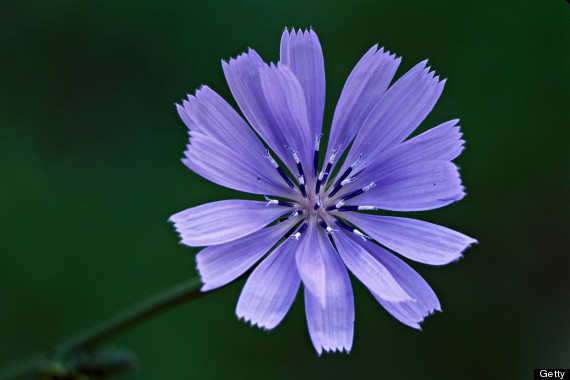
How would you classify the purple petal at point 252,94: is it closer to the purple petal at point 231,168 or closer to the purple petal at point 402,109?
the purple petal at point 231,168

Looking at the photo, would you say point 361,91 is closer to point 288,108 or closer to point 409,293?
point 288,108

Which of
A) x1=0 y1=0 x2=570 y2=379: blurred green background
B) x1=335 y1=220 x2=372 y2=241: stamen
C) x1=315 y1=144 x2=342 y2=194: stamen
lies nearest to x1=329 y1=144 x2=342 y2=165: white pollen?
x1=315 y1=144 x2=342 y2=194: stamen

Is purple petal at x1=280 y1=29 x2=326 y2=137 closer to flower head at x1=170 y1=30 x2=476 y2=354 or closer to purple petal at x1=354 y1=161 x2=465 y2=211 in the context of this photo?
flower head at x1=170 y1=30 x2=476 y2=354

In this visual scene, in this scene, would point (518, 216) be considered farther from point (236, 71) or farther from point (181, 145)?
point (236, 71)

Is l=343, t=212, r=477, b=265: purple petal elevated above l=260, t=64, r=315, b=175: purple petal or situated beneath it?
situated beneath

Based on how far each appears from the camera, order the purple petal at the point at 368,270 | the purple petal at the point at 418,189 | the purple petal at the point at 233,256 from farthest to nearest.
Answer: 1. the purple petal at the point at 418,189
2. the purple petal at the point at 368,270
3. the purple petal at the point at 233,256

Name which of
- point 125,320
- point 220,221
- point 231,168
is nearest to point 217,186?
point 125,320

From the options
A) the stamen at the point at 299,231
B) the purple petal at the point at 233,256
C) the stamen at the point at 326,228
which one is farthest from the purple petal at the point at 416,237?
the purple petal at the point at 233,256
